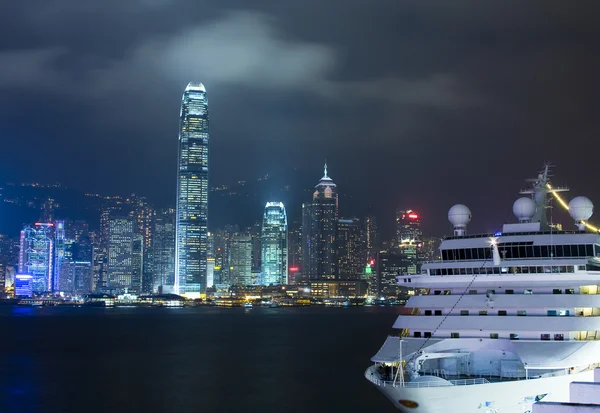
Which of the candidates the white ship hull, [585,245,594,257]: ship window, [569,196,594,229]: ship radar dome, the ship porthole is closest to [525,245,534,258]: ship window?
[585,245,594,257]: ship window

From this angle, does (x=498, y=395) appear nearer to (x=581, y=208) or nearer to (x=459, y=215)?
(x=459, y=215)

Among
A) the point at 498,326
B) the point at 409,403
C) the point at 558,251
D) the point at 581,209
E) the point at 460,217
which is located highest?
the point at 581,209

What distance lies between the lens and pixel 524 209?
39188mm

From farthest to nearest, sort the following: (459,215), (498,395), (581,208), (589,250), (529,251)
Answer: (459,215) < (581,208) < (529,251) < (589,250) < (498,395)

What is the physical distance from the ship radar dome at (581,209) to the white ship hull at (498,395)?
39.0 ft

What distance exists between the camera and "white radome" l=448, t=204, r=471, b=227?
40.8 m

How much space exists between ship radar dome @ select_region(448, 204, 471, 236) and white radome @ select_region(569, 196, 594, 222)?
17.0ft

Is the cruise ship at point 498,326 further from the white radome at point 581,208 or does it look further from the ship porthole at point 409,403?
the white radome at point 581,208

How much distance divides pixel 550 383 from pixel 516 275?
17.4 ft

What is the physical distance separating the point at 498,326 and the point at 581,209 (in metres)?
11.0

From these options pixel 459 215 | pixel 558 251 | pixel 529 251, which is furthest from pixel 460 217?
pixel 558 251

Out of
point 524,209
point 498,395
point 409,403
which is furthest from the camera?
point 524,209

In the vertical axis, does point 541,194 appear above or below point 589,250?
above

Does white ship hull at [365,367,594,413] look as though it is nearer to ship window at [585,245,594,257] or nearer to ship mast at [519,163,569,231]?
ship window at [585,245,594,257]
